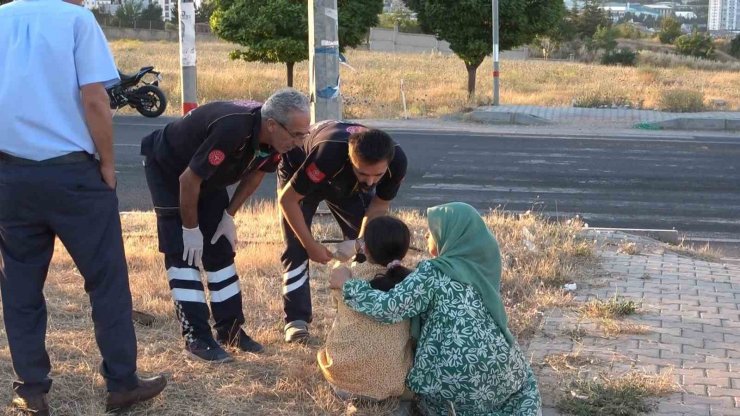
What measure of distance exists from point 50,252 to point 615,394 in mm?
2501

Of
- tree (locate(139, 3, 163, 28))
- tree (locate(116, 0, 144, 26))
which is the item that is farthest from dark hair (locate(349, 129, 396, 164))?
tree (locate(116, 0, 144, 26))

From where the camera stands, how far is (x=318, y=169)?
4.74 m

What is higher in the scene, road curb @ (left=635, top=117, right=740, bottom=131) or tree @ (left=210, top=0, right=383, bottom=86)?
tree @ (left=210, top=0, right=383, bottom=86)

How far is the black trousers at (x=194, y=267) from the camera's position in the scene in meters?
4.86

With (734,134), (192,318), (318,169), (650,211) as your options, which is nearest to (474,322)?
(318,169)

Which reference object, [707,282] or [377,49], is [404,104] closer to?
[707,282]

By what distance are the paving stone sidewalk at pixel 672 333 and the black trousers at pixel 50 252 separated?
1907 millimetres

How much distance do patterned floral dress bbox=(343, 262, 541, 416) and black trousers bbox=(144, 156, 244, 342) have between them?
1159 mm

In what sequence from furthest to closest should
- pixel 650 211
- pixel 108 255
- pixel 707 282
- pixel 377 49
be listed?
pixel 377 49 → pixel 650 211 → pixel 707 282 → pixel 108 255

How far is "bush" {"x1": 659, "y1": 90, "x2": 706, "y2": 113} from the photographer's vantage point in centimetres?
2197

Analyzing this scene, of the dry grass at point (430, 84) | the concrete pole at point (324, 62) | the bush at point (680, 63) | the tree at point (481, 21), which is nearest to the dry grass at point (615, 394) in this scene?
the concrete pole at point (324, 62)

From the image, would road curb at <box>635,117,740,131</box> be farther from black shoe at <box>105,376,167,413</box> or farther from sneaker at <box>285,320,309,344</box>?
black shoe at <box>105,376,167,413</box>

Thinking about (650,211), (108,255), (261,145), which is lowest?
(650,211)

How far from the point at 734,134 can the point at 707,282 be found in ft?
41.3
